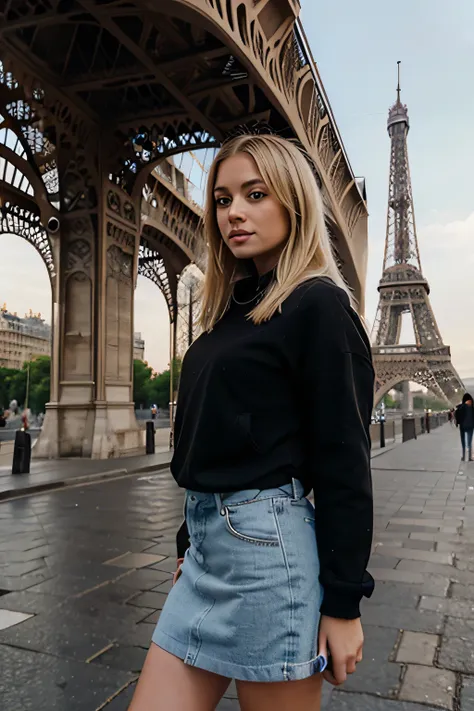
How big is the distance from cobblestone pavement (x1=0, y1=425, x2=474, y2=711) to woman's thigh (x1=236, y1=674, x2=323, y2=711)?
1.52 m

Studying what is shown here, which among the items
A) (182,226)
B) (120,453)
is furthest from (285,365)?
(182,226)

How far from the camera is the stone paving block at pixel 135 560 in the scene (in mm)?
4697

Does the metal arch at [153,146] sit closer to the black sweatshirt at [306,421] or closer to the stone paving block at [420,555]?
the stone paving block at [420,555]

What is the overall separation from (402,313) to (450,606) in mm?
73046

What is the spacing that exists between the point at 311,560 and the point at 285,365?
1.30ft

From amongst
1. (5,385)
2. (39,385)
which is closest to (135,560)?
(39,385)

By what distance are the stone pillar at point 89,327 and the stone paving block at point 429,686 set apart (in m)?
11.6

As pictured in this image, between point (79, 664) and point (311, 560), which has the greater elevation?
point (311, 560)

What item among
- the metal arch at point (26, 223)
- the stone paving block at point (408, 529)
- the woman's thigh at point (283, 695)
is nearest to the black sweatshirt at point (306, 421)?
the woman's thigh at point (283, 695)

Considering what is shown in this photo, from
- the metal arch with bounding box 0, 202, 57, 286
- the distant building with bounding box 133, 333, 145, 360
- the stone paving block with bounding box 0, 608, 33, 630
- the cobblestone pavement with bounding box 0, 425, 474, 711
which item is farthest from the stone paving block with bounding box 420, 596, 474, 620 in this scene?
the distant building with bounding box 133, 333, 145, 360

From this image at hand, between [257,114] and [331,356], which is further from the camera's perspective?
[257,114]

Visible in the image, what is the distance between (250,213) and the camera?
4.63ft

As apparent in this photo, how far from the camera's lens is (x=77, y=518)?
266 inches

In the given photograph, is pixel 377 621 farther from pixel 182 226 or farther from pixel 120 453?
pixel 182 226
